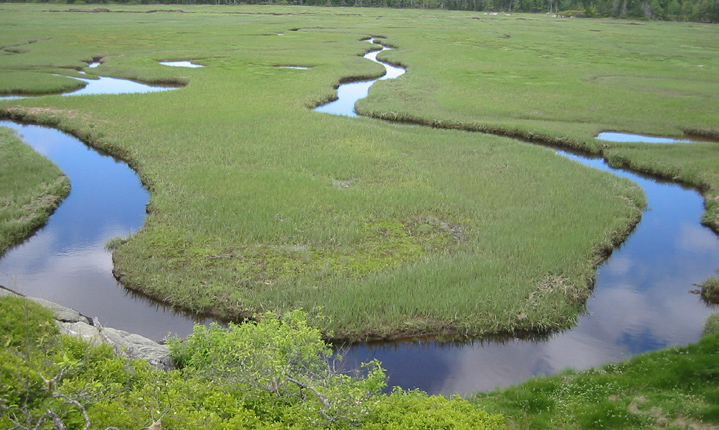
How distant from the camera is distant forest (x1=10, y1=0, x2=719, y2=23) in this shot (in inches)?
3654

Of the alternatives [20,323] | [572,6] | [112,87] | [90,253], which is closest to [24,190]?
[90,253]

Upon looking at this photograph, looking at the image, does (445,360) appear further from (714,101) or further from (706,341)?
(714,101)

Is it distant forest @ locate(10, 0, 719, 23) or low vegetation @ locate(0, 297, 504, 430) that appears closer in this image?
low vegetation @ locate(0, 297, 504, 430)

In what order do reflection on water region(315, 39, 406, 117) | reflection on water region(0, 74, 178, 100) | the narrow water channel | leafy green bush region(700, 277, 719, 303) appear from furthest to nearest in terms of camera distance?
reflection on water region(0, 74, 178, 100), reflection on water region(315, 39, 406, 117), leafy green bush region(700, 277, 719, 303), the narrow water channel

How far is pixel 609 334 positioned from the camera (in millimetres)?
10492

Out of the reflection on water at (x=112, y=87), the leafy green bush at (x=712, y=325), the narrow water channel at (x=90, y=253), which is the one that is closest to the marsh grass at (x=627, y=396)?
the leafy green bush at (x=712, y=325)

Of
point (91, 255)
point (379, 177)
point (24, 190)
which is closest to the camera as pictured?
point (91, 255)

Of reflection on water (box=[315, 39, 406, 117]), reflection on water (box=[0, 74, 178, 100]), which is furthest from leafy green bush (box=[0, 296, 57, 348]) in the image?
reflection on water (box=[0, 74, 178, 100])

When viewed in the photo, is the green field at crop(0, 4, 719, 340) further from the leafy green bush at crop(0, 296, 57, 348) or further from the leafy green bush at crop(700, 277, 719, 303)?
the leafy green bush at crop(0, 296, 57, 348)

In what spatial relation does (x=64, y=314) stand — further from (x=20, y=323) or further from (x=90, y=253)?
(x=90, y=253)

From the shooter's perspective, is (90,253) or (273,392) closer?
(273,392)

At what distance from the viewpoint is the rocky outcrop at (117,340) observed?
7.62 m

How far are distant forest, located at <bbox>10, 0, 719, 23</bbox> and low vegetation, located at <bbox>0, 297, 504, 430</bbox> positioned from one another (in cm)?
10197

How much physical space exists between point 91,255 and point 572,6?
371 ft
